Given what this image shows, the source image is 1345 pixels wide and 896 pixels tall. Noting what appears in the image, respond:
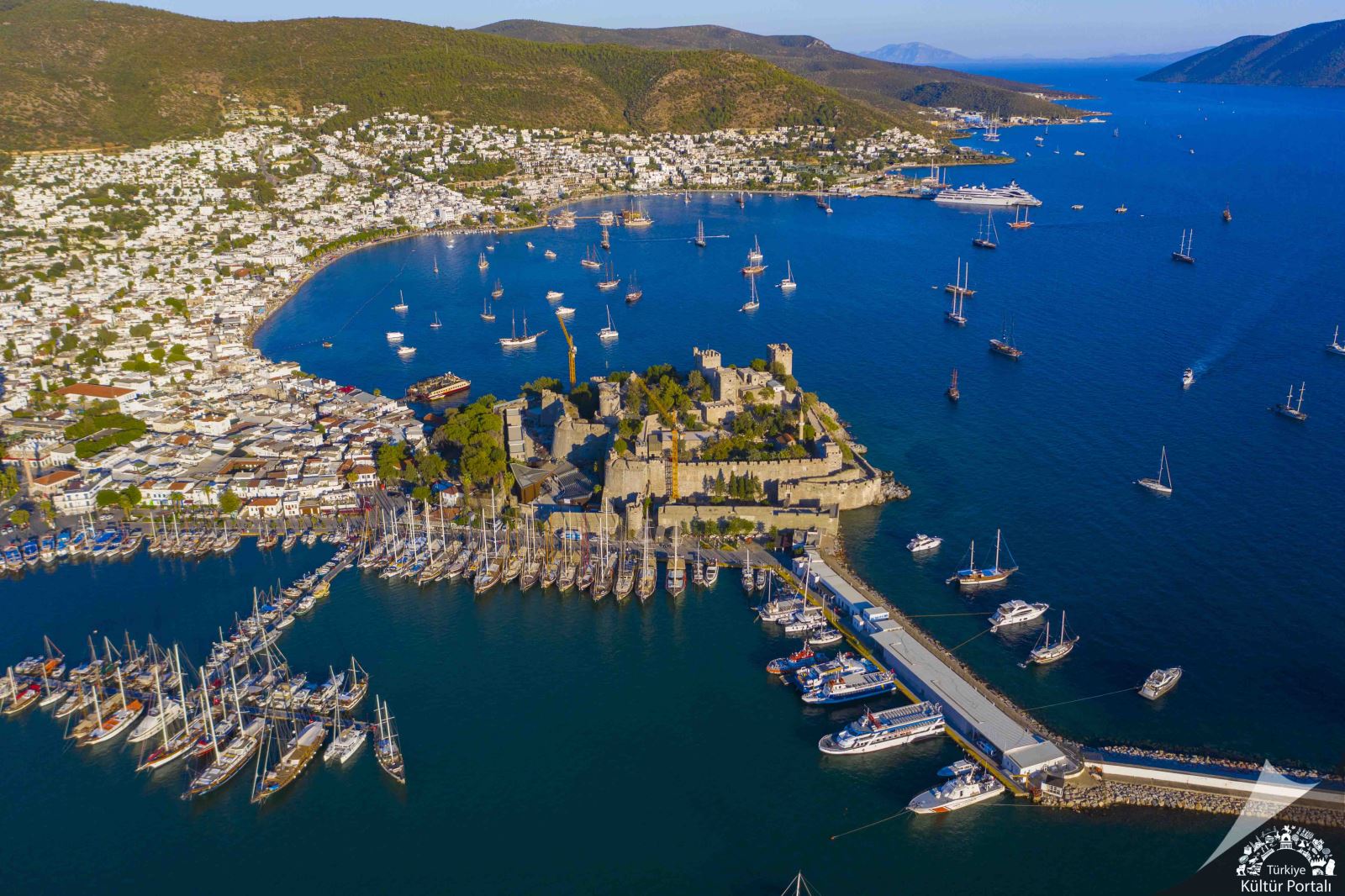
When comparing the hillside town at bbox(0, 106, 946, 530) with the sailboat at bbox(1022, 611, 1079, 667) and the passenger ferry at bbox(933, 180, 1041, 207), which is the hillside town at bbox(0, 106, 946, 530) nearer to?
the sailboat at bbox(1022, 611, 1079, 667)

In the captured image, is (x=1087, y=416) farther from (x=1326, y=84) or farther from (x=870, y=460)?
(x=1326, y=84)

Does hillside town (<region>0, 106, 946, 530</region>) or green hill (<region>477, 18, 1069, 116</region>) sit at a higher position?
green hill (<region>477, 18, 1069, 116</region>)

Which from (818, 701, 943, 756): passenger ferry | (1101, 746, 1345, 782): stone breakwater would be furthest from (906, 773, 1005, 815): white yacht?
(1101, 746, 1345, 782): stone breakwater

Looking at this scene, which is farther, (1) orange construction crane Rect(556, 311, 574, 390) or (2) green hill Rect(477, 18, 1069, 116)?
(2) green hill Rect(477, 18, 1069, 116)

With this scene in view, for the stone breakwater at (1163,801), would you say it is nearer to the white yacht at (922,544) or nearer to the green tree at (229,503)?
the white yacht at (922,544)

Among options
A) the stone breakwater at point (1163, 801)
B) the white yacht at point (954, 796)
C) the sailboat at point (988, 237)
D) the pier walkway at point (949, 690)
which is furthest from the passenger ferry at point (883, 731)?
the sailboat at point (988, 237)

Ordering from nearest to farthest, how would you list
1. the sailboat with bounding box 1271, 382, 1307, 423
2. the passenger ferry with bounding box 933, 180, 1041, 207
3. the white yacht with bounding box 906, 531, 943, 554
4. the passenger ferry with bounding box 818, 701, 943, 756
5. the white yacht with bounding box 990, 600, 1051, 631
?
1. the passenger ferry with bounding box 818, 701, 943, 756
2. the white yacht with bounding box 990, 600, 1051, 631
3. the white yacht with bounding box 906, 531, 943, 554
4. the sailboat with bounding box 1271, 382, 1307, 423
5. the passenger ferry with bounding box 933, 180, 1041, 207

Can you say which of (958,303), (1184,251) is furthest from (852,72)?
(958,303)

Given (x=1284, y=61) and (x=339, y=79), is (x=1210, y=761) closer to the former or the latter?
(x=339, y=79)
